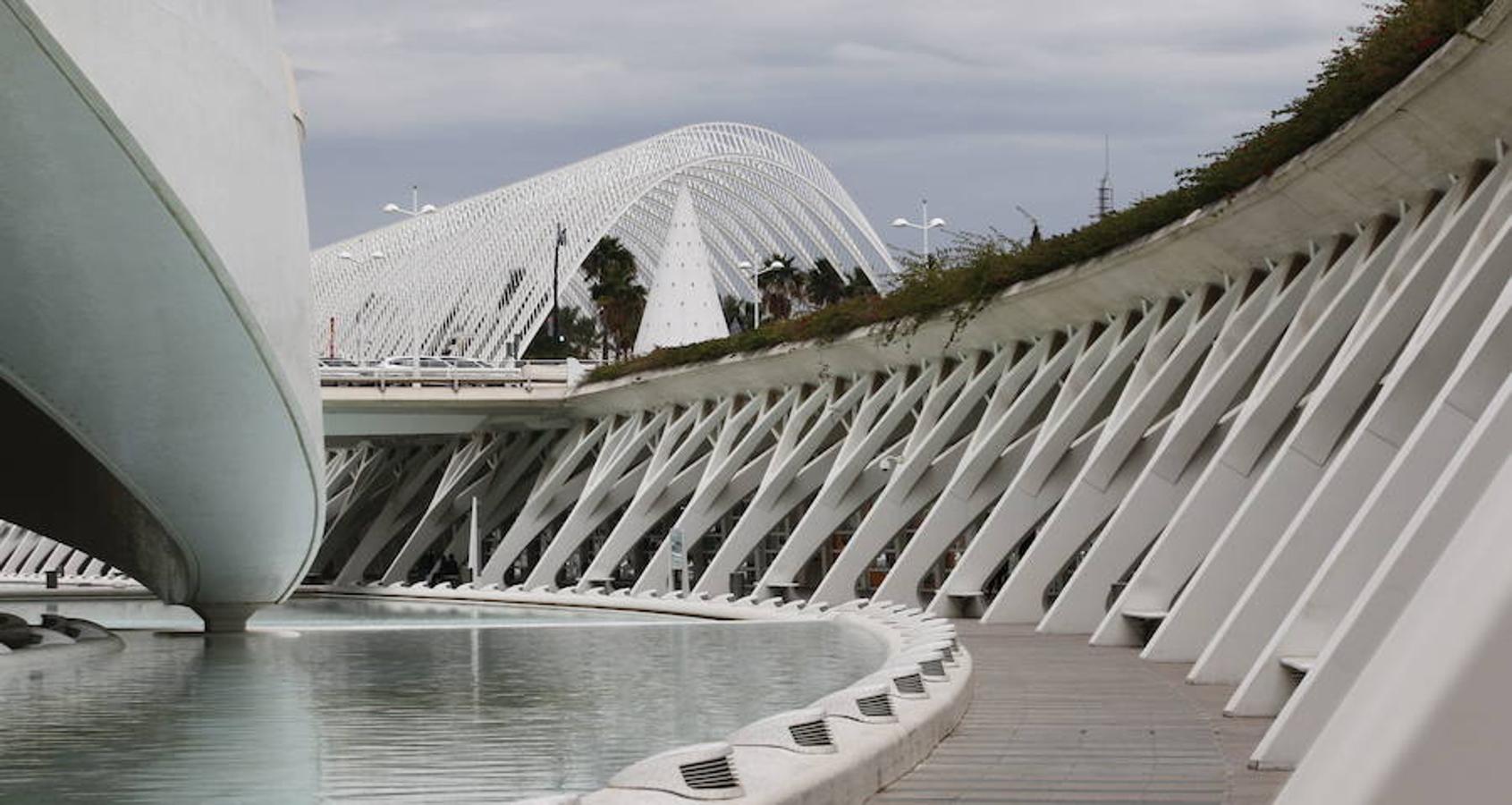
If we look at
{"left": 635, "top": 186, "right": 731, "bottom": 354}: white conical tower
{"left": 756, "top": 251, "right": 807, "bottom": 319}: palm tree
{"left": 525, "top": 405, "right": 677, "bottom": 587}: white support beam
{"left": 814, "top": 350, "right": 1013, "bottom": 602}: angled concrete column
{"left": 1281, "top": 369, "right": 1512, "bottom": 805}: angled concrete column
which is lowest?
{"left": 756, "top": 251, "right": 807, "bottom": 319}: palm tree

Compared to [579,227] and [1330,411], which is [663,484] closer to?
[579,227]

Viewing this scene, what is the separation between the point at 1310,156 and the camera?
67.9 ft

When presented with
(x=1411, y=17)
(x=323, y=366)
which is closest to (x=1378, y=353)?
(x=1411, y=17)

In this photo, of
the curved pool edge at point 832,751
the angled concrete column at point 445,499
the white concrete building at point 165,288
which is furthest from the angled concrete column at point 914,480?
the angled concrete column at point 445,499

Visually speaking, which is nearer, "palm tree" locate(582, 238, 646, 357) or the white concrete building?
the white concrete building

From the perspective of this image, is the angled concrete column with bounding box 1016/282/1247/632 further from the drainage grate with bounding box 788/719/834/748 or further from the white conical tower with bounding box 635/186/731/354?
the white conical tower with bounding box 635/186/731/354

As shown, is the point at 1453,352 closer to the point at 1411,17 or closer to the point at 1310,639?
the point at 1310,639

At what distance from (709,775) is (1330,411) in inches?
399

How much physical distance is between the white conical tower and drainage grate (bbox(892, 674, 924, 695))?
163 ft

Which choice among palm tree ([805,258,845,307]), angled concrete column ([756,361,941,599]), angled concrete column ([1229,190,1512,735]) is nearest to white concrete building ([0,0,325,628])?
angled concrete column ([1229,190,1512,735])

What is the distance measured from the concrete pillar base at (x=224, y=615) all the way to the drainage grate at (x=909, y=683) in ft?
53.6

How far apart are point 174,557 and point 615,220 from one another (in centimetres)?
3855

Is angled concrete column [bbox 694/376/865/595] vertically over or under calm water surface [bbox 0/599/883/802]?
under

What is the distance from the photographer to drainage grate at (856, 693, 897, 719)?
1023 centimetres
